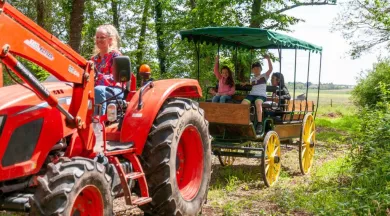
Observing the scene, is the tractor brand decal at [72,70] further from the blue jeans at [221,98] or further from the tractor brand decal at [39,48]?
the blue jeans at [221,98]

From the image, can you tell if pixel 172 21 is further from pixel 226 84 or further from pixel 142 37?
pixel 226 84

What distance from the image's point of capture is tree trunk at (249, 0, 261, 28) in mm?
18355

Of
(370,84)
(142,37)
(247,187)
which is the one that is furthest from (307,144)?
(142,37)

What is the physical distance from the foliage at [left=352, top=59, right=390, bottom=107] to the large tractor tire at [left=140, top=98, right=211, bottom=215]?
1650 centimetres

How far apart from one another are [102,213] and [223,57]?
13064mm

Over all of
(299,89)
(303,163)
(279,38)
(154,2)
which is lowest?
(303,163)

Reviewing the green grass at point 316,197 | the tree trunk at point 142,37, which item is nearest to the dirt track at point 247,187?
the green grass at point 316,197

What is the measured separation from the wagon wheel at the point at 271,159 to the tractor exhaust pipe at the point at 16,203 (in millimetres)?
4764

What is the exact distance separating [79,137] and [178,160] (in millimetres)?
1679

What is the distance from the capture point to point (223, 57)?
16.9m

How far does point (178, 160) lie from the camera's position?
19.4 ft

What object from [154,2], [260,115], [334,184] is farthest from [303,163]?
[154,2]

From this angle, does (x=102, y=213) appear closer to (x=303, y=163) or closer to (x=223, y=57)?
(x=303, y=163)

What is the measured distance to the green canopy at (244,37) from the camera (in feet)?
27.7
